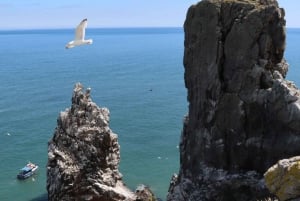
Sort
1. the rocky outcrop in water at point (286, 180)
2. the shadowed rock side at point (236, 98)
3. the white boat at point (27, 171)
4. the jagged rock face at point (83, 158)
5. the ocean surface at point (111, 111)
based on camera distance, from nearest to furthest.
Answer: the rocky outcrop in water at point (286, 180) → the shadowed rock side at point (236, 98) → the jagged rock face at point (83, 158) → the white boat at point (27, 171) → the ocean surface at point (111, 111)

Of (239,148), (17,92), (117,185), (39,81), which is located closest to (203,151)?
(239,148)

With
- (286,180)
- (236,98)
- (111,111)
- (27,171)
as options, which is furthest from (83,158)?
(111,111)

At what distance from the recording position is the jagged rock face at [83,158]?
4000 centimetres

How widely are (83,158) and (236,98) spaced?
517 inches

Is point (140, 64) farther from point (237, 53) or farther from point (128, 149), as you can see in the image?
point (237, 53)

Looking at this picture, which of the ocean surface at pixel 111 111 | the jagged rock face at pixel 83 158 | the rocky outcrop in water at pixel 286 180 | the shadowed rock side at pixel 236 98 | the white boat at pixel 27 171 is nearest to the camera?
the rocky outcrop in water at pixel 286 180

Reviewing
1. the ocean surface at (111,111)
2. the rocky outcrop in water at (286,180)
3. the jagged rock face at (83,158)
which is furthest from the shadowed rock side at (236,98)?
the ocean surface at (111,111)

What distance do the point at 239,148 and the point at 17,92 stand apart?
100441mm

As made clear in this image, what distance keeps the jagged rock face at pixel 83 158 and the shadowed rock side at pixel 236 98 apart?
597 centimetres

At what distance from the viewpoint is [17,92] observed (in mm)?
129500

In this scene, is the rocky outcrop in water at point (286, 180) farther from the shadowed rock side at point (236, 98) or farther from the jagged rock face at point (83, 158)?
the jagged rock face at point (83, 158)

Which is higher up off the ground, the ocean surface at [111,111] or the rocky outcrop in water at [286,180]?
the ocean surface at [111,111]

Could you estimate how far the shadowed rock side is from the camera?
35.4 meters

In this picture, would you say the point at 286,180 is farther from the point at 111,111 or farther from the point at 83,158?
the point at 111,111
